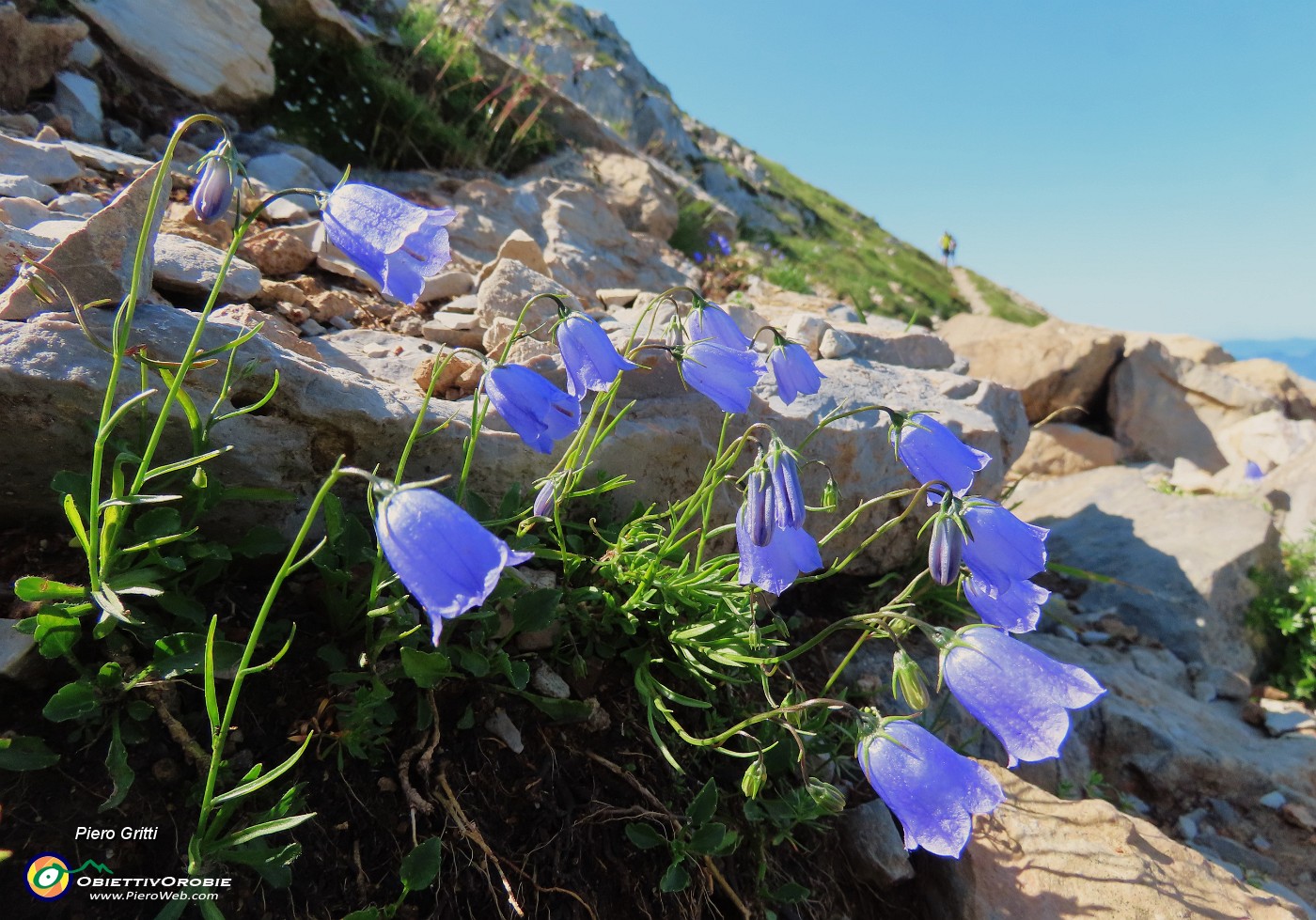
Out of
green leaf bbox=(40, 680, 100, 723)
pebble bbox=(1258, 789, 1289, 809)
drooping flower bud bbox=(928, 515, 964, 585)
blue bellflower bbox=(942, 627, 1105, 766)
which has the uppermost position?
drooping flower bud bbox=(928, 515, 964, 585)

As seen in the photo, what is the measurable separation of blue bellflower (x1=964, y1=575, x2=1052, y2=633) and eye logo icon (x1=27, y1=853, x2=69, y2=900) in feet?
6.63

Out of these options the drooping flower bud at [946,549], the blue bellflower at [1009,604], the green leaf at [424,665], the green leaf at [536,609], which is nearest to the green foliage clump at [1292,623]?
the blue bellflower at [1009,604]

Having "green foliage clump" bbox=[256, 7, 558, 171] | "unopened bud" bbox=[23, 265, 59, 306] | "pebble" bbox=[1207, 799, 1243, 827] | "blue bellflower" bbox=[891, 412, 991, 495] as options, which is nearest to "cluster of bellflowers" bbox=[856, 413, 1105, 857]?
"blue bellflower" bbox=[891, 412, 991, 495]

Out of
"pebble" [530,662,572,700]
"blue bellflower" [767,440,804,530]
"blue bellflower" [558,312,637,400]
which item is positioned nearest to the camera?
"blue bellflower" [767,440,804,530]

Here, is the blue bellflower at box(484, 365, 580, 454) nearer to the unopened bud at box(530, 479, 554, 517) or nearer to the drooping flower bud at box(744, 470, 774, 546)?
the unopened bud at box(530, 479, 554, 517)

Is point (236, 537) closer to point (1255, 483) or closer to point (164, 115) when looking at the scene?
point (164, 115)

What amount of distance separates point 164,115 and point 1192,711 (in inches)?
274

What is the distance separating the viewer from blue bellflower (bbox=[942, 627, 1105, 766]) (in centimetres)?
161

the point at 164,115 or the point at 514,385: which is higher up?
the point at 514,385

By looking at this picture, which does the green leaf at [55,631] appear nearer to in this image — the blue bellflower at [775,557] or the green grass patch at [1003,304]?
the blue bellflower at [775,557]

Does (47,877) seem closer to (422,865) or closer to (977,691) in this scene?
(422,865)

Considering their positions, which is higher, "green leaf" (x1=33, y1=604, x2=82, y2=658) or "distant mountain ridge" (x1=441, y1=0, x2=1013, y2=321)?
"distant mountain ridge" (x1=441, y1=0, x2=1013, y2=321)

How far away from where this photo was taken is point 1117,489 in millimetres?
6508

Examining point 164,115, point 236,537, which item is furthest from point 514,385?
point 164,115
